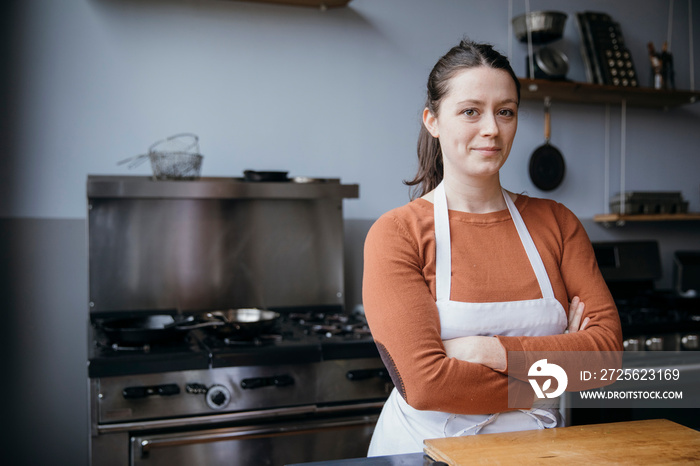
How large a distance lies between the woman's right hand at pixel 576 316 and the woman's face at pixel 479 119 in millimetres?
335

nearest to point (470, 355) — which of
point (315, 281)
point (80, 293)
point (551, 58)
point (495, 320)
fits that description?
point (495, 320)

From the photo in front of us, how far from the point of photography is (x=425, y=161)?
1.53 metres

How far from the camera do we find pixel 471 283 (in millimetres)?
1292

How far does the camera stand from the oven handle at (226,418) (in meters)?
1.75

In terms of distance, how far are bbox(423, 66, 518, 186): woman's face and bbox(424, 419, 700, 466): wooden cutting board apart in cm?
52

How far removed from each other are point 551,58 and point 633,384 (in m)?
1.54

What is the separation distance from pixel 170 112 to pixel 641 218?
2.27 m

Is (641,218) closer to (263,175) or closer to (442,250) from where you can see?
(263,175)

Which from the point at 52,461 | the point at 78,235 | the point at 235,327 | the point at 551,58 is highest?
the point at 551,58

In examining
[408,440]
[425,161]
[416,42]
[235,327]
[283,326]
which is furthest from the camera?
[416,42]

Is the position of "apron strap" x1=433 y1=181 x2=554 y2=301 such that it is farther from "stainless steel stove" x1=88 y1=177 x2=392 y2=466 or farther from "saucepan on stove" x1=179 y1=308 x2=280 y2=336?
"saucepan on stove" x1=179 y1=308 x2=280 y2=336

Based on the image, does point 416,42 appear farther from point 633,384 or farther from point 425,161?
point 633,384

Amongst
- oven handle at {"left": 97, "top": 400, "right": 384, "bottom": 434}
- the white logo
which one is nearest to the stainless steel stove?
oven handle at {"left": 97, "top": 400, "right": 384, "bottom": 434}

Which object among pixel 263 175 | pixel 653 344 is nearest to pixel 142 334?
pixel 263 175
